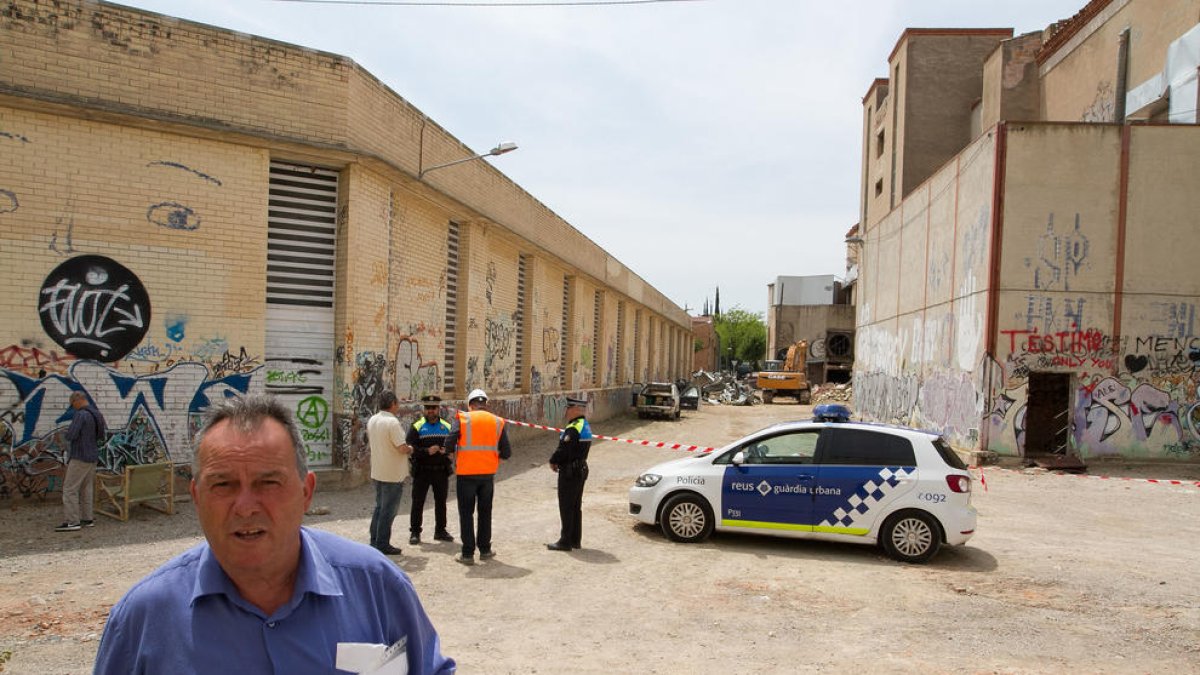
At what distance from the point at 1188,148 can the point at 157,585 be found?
21787mm

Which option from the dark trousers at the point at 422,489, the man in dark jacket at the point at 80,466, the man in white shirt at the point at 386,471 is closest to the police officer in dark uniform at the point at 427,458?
the dark trousers at the point at 422,489

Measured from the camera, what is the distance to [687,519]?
9547 mm

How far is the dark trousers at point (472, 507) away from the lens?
8445 millimetres

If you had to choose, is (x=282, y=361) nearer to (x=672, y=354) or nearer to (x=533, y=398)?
(x=533, y=398)

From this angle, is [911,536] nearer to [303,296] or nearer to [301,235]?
[303,296]

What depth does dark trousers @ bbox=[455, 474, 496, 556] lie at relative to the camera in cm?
845

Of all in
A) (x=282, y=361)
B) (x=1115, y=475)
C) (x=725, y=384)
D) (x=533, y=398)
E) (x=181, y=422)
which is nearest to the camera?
(x=181, y=422)

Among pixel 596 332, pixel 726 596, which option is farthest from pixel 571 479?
pixel 596 332

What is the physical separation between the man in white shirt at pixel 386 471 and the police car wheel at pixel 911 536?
18.0 feet

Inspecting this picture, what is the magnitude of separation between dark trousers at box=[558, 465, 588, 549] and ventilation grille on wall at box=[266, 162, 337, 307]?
5947mm

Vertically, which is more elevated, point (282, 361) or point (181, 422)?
point (282, 361)

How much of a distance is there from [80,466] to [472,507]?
15.7 ft

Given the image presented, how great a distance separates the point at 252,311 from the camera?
12.1m

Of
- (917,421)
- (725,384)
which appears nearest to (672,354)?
(725,384)
